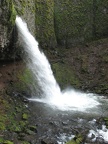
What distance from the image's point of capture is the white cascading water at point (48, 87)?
11875mm

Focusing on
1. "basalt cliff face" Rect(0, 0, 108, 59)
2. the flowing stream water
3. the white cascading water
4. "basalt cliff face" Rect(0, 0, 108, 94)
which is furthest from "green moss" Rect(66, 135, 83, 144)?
"basalt cliff face" Rect(0, 0, 108, 59)

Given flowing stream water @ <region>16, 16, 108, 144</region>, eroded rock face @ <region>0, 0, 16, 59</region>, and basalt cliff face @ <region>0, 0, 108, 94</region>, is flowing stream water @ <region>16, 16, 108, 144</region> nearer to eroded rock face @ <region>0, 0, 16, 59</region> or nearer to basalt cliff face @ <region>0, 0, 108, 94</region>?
basalt cliff face @ <region>0, 0, 108, 94</region>

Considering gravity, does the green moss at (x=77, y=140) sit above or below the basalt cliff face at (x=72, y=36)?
below

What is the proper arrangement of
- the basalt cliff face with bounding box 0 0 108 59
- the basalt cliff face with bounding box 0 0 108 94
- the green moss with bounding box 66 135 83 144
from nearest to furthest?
the green moss with bounding box 66 135 83 144
the basalt cliff face with bounding box 0 0 108 94
the basalt cliff face with bounding box 0 0 108 59

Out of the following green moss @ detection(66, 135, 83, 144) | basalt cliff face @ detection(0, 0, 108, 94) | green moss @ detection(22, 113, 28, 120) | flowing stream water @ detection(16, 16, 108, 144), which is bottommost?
green moss @ detection(66, 135, 83, 144)

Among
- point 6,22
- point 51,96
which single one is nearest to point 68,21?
point 51,96

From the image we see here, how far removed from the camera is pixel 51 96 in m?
12.8

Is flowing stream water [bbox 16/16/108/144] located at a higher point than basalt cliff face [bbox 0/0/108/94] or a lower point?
lower

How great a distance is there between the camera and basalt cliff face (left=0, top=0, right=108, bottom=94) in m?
15.5

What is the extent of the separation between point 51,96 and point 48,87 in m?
0.60

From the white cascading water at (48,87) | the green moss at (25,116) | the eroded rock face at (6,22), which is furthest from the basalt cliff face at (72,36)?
the green moss at (25,116)

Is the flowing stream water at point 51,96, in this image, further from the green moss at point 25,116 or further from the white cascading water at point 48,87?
the green moss at point 25,116

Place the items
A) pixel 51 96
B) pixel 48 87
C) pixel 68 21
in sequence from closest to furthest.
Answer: pixel 51 96 → pixel 48 87 → pixel 68 21

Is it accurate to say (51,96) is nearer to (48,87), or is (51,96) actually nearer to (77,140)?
(48,87)
